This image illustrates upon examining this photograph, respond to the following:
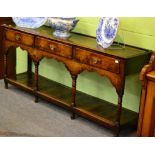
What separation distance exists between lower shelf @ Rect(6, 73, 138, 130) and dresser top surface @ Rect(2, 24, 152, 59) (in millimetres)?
576

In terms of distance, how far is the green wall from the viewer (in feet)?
8.36

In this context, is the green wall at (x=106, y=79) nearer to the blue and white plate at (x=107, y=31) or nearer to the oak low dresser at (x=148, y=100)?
the blue and white plate at (x=107, y=31)

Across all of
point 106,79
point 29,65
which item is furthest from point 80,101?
point 29,65

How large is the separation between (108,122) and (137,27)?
834mm

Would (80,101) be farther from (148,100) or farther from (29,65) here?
(29,65)

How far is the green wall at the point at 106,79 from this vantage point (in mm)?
2549

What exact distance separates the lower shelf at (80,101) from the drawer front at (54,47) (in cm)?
47

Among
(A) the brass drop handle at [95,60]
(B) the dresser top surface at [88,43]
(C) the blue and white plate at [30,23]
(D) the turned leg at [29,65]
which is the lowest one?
(D) the turned leg at [29,65]

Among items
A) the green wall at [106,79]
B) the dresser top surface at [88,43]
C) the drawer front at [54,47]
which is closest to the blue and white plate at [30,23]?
the dresser top surface at [88,43]

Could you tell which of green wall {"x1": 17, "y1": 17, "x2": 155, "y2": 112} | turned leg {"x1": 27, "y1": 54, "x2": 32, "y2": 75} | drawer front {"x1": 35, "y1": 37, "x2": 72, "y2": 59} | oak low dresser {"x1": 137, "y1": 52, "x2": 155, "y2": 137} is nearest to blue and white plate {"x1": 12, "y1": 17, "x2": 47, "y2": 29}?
drawer front {"x1": 35, "y1": 37, "x2": 72, "y2": 59}

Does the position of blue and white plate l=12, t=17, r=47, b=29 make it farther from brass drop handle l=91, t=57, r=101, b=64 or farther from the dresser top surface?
brass drop handle l=91, t=57, r=101, b=64

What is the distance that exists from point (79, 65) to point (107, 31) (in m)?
0.37
